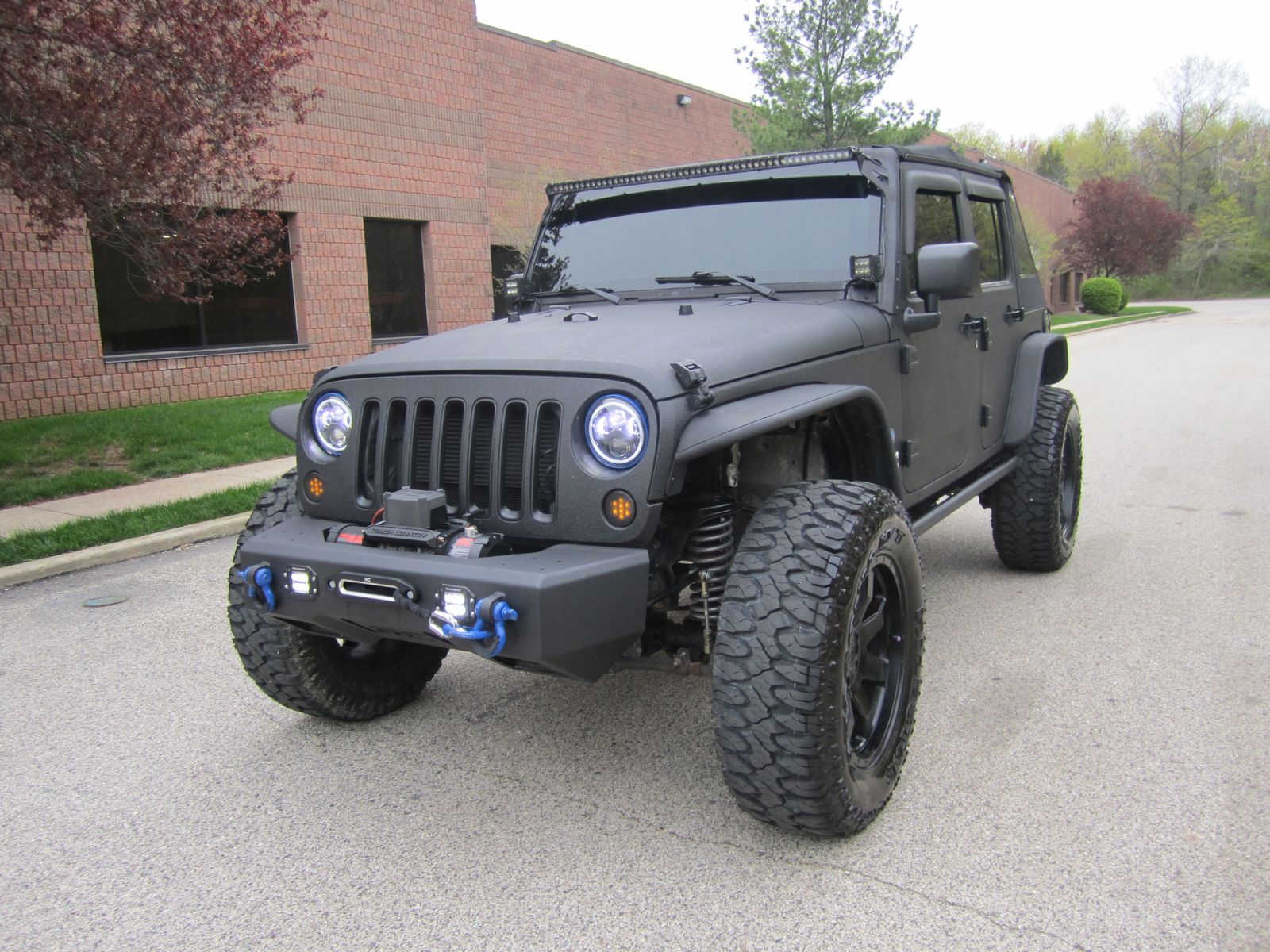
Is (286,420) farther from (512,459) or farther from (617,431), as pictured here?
(617,431)

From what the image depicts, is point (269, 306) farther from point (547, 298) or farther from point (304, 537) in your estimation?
point (304, 537)

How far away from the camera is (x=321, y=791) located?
3314 mm

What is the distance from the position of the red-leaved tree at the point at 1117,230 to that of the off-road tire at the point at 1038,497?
44.9m

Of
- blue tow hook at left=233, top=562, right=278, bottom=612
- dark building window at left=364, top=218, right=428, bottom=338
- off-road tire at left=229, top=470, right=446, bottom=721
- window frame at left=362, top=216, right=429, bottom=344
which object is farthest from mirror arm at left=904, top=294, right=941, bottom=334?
dark building window at left=364, top=218, right=428, bottom=338

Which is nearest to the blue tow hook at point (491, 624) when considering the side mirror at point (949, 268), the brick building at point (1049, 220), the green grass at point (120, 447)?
the side mirror at point (949, 268)

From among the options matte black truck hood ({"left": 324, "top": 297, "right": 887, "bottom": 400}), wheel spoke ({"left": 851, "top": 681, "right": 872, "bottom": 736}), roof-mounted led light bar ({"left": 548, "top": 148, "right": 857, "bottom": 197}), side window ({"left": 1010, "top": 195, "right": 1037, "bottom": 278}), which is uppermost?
roof-mounted led light bar ({"left": 548, "top": 148, "right": 857, "bottom": 197})

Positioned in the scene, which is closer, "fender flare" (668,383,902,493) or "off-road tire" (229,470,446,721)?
"fender flare" (668,383,902,493)

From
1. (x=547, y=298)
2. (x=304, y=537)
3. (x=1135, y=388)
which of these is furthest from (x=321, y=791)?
(x=1135, y=388)

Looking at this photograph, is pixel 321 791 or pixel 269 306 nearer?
pixel 321 791

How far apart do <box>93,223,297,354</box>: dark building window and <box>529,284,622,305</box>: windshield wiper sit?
9265mm

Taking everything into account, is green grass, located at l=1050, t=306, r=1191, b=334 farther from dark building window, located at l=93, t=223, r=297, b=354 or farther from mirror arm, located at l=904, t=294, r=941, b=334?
mirror arm, located at l=904, t=294, r=941, b=334

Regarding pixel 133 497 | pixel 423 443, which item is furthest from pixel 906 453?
pixel 133 497

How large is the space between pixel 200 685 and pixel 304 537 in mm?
1733

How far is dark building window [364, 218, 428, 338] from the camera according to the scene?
15.6m
